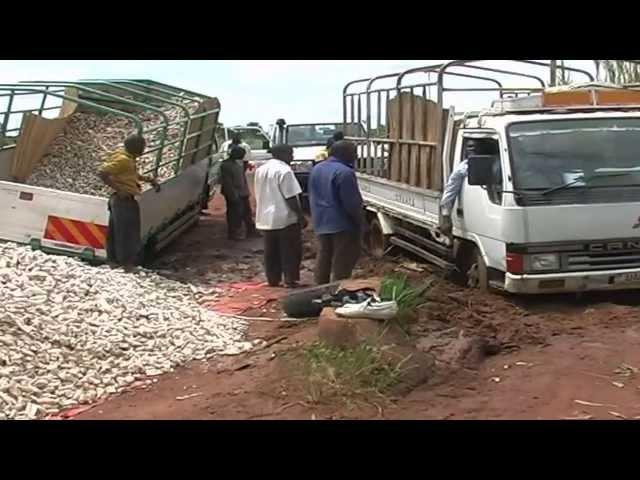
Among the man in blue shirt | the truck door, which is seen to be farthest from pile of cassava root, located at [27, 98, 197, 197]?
the truck door

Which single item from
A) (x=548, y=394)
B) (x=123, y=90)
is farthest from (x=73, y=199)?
(x=548, y=394)

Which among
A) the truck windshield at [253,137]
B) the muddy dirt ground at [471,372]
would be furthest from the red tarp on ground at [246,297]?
the truck windshield at [253,137]

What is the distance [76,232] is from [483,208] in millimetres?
4258

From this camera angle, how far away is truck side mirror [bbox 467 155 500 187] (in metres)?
7.54

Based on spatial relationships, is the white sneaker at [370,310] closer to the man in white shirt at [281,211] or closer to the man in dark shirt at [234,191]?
the man in white shirt at [281,211]

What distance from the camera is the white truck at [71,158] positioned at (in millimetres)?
9305

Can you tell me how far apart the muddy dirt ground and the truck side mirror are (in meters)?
1.02

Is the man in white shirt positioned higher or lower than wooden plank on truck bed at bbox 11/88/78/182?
lower

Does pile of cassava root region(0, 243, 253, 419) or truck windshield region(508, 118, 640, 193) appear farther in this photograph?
truck windshield region(508, 118, 640, 193)

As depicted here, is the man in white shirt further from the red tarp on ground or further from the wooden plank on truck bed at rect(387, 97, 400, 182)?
the wooden plank on truck bed at rect(387, 97, 400, 182)

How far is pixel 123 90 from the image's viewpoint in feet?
40.6

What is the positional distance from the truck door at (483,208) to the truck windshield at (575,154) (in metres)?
0.21
